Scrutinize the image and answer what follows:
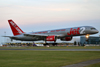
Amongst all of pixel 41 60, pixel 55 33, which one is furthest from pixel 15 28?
pixel 41 60

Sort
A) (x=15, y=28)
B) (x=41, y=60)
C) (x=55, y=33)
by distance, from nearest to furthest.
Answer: (x=41, y=60) < (x=55, y=33) < (x=15, y=28)

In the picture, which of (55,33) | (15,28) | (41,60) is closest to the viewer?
(41,60)

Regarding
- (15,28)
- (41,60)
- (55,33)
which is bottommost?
(41,60)

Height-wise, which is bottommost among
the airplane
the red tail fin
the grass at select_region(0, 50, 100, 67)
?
the grass at select_region(0, 50, 100, 67)

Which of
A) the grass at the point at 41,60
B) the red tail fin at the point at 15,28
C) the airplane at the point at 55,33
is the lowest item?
the grass at the point at 41,60

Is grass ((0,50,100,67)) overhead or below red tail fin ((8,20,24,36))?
below

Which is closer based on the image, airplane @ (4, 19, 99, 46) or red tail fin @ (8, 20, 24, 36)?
airplane @ (4, 19, 99, 46)

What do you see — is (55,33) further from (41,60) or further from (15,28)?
(41,60)

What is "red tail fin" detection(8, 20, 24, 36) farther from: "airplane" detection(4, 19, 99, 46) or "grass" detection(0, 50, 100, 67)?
"grass" detection(0, 50, 100, 67)

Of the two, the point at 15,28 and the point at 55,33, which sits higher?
the point at 15,28

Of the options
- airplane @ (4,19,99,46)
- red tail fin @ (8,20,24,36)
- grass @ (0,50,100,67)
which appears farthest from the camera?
red tail fin @ (8,20,24,36)

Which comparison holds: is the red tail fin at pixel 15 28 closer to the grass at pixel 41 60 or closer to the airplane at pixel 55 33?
the airplane at pixel 55 33

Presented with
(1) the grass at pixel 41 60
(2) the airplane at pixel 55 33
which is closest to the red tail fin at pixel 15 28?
(2) the airplane at pixel 55 33

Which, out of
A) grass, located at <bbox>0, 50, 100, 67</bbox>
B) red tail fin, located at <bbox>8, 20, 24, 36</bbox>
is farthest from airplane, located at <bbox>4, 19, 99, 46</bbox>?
grass, located at <bbox>0, 50, 100, 67</bbox>
